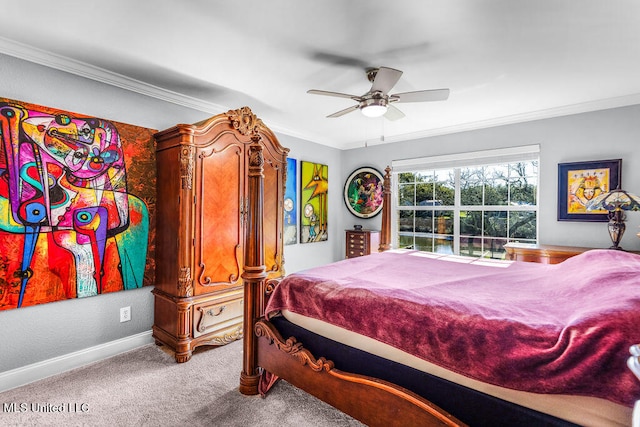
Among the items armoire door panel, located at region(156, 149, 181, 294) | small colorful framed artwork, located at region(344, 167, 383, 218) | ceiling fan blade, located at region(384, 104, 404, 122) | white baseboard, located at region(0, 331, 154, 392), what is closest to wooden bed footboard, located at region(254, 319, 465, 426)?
armoire door panel, located at region(156, 149, 181, 294)

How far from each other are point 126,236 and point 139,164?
0.67 metres

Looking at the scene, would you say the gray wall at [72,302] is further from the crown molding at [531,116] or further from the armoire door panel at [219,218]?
the crown molding at [531,116]

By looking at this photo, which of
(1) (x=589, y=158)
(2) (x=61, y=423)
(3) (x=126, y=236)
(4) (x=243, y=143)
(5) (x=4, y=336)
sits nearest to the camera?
(2) (x=61, y=423)

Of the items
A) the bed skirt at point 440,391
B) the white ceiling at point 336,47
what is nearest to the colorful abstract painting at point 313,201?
the white ceiling at point 336,47

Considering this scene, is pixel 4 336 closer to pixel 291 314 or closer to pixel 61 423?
pixel 61 423

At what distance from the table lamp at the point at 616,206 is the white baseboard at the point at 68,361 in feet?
14.9

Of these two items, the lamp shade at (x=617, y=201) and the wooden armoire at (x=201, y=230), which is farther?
the lamp shade at (x=617, y=201)

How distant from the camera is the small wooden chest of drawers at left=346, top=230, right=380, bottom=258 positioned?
4.54 m

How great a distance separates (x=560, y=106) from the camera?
128 inches

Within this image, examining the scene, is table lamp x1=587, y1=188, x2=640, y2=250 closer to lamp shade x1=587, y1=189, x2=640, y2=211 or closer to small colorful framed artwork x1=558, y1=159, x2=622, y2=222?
lamp shade x1=587, y1=189, x2=640, y2=211

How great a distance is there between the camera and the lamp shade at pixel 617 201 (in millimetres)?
2680

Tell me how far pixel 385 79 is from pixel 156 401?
8.84ft

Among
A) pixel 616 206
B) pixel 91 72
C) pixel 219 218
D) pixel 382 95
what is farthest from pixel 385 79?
pixel 616 206

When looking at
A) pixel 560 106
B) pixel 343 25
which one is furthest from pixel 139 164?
pixel 560 106
